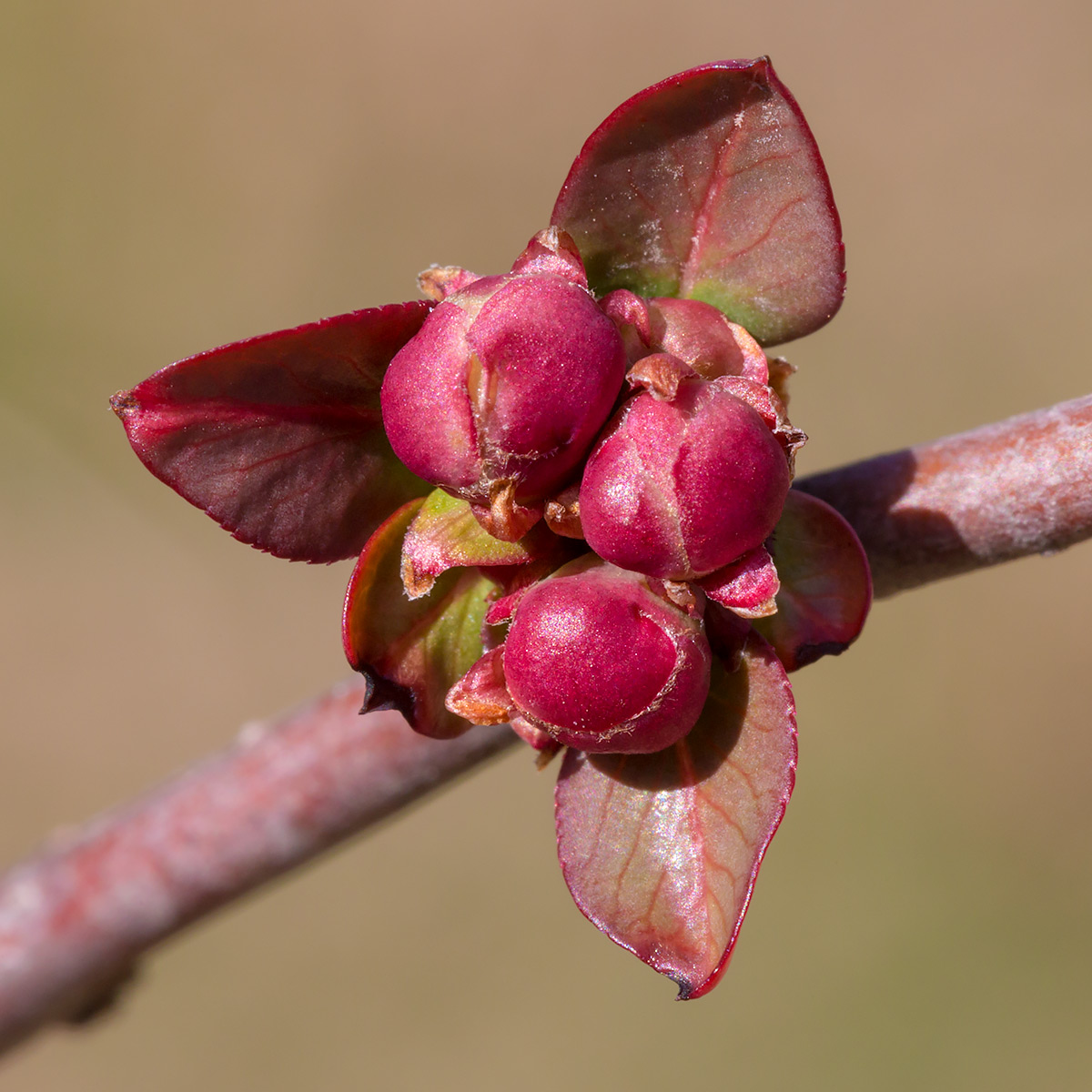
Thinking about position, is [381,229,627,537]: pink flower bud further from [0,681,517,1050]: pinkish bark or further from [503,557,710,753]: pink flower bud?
[0,681,517,1050]: pinkish bark

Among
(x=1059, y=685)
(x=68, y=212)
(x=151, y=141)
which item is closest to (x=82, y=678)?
(x=68, y=212)

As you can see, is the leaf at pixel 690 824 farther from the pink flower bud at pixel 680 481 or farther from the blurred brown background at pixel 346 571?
the blurred brown background at pixel 346 571

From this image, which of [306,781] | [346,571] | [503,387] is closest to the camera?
[503,387]

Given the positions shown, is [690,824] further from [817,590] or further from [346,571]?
[346,571]

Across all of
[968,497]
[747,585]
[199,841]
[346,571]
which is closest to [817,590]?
[747,585]

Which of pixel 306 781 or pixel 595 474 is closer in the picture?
pixel 595 474

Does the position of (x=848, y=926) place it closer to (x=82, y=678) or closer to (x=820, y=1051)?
(x=820, y=1051)

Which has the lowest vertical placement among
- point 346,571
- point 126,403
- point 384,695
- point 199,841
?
point 346,571
